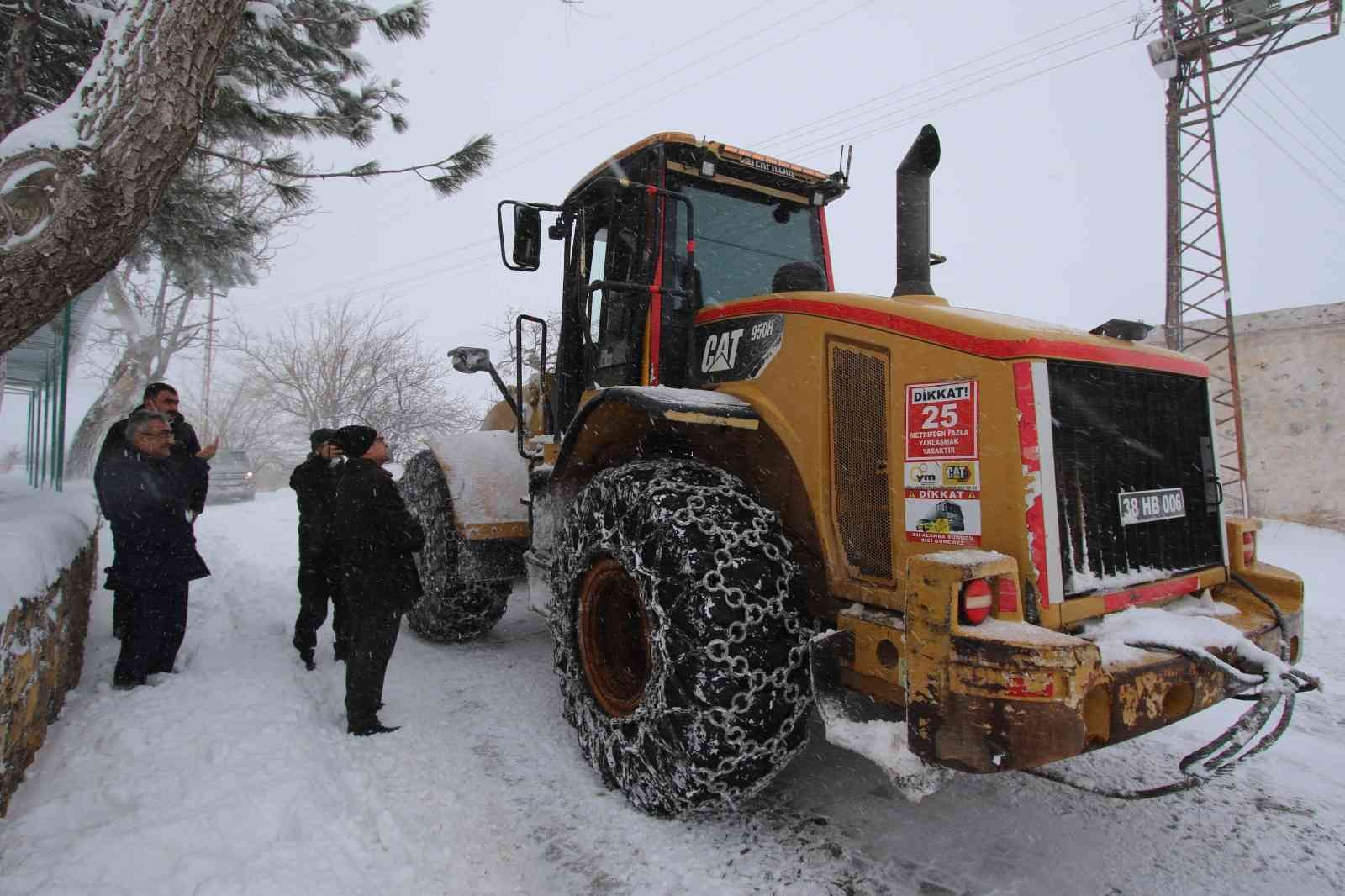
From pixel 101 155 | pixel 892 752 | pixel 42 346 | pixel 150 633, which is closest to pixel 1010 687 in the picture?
pixel 892 752

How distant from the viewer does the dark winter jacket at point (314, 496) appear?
5012 mm

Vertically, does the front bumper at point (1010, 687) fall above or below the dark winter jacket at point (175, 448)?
below

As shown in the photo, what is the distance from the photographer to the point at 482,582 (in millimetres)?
5059

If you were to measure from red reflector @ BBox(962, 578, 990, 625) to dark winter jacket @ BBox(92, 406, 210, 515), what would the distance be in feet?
13.8

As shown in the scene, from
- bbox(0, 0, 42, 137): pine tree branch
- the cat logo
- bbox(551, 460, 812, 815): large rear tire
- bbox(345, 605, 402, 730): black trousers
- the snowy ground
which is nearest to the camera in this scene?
the snowy ground

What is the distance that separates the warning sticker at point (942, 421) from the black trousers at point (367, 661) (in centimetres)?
264

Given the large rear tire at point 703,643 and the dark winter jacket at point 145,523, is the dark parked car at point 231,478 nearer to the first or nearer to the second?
the dark winter jacket at point 145,523

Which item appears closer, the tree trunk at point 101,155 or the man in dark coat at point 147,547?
the tree trunk at point 101,155

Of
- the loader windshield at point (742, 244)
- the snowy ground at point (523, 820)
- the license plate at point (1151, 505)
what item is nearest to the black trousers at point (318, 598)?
the snowy ground at point (523, 820)

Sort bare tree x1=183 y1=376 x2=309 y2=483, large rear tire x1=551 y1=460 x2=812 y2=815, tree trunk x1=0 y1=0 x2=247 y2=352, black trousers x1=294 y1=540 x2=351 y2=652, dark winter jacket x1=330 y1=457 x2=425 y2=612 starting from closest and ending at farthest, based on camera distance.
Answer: large rear tire x1=551 y1=460 x2=812 y2=815 < tree trunk x1=0 y1=0 x2=247 y2=352 < dark winter jacket x1=330 y1=457 x2=425 y2=612 < black trousers x1=294 y1=540 x2=351 y2=652 < bare tree x1=183 y1=376 x2=309 y2=483

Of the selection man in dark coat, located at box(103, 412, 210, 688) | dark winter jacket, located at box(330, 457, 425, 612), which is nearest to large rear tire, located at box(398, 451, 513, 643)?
dark winter jacket, located at box(330, 457, 425, 612)

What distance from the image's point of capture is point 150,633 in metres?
4.00

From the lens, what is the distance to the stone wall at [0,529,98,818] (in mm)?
2662

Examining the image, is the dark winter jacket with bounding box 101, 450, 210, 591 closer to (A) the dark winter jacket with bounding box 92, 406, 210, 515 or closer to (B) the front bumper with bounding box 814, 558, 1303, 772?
(A) the dark winter jacket with bounding box 92, 406, 210, 515
